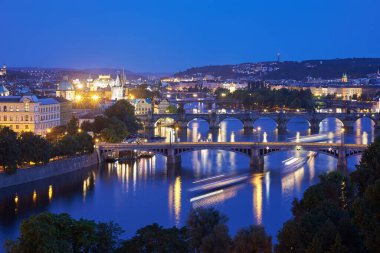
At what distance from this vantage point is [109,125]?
2783 cm

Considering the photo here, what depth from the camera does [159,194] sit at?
18.6 metres

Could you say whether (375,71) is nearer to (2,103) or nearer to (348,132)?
(348,132)

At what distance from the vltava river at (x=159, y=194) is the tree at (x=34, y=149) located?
2.15ft

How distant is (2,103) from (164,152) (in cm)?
813

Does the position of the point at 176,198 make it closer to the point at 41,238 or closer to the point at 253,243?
the point at 253,243

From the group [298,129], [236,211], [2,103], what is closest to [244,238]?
[236,211]

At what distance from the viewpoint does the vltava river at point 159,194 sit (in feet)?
52.4

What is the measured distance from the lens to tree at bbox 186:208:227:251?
11.4m

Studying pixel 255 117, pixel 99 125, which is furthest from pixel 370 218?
pixel 255 117

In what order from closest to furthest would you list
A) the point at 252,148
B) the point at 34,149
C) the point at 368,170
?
1. the point at 368,170
2. the point at 34,149
3. the point at 252,148

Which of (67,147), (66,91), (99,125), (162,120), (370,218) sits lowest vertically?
(370,218)

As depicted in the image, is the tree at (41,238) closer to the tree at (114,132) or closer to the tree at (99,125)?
the tree at (114,132)

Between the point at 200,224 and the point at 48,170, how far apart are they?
1020cm

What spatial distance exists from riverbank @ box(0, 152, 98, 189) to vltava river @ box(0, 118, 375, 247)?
285 millimetres
